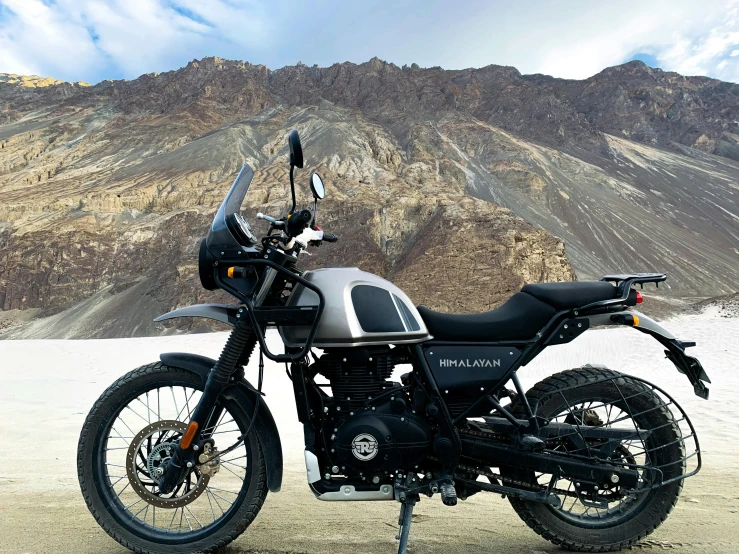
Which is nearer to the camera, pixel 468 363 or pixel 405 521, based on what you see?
pixel 405 521

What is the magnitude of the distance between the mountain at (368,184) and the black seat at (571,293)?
25343 millimetres

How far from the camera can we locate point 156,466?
9.38 feet

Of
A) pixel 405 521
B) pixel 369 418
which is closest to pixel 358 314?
pixel 369 418

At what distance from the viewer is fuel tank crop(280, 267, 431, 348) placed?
8.74 ft

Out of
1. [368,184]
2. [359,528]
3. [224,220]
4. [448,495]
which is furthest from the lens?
[368,184]

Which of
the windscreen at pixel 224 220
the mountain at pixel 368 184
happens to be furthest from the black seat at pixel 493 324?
the mountain at pixel 368 184

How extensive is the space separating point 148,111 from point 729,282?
67020 millimetres

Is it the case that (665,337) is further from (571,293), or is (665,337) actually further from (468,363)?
(468,363)

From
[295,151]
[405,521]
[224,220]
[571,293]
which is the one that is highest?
[295,151]

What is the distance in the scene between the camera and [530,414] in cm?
282

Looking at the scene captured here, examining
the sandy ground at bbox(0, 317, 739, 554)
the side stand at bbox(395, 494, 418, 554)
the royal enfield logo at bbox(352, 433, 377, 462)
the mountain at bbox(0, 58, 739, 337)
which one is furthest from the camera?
the mountain at bbox(0, 58, 739, 337)

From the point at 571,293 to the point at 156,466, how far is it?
91.7 inches

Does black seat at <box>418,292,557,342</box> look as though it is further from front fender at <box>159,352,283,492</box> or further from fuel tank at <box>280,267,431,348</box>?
front fender at <box>159,352,283,492</box>

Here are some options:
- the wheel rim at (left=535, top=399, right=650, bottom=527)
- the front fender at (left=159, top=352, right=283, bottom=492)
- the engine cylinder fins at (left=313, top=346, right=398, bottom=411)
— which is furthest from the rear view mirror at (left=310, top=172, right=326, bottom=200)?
the wheel rim at (left=535, top=399, right=650, bottom=527)
